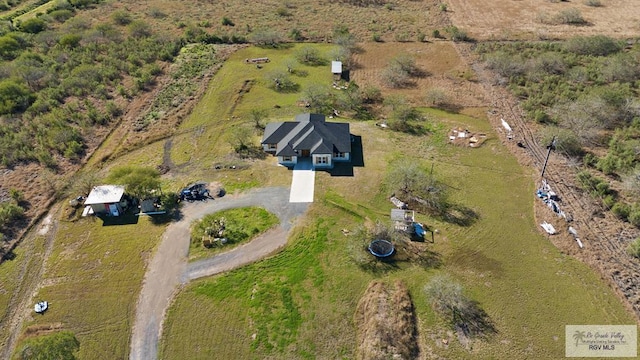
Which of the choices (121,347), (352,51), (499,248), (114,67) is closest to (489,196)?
(499,248)

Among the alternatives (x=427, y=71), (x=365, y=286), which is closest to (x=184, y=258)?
(x=365, y=286)

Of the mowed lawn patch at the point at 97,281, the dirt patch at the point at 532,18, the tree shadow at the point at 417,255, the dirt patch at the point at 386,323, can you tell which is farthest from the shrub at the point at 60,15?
the dirt patch at the point at 386,323

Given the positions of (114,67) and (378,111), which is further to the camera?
(114,67)

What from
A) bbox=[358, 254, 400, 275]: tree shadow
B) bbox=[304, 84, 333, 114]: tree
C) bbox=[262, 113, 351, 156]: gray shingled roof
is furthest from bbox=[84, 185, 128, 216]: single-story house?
bbox=[304, 84, 333, 114]: tree

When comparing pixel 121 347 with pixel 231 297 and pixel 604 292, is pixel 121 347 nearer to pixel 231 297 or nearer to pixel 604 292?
pixel 231 297

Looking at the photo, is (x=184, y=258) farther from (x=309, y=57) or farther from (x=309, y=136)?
(x=309, y=57)
